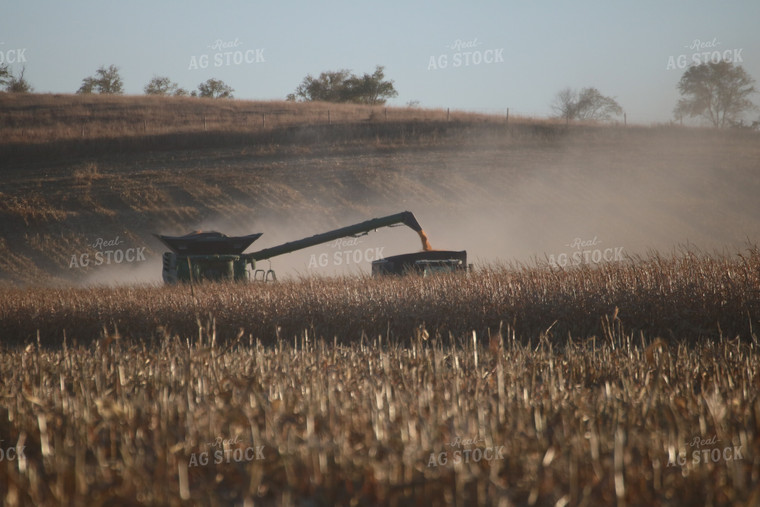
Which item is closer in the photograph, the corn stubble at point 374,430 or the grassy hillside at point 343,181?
the corn stubble at point 374,430

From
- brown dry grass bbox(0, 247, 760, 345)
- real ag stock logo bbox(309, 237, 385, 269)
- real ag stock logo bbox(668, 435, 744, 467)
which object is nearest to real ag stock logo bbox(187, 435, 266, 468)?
real ag stock logo bbox(668, 435, 744, 467)

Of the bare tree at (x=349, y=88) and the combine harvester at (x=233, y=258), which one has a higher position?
the bare tree at (x=349, y=88)

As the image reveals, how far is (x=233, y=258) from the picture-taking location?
16219mm

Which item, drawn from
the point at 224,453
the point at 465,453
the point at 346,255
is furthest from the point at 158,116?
the point at 465,453

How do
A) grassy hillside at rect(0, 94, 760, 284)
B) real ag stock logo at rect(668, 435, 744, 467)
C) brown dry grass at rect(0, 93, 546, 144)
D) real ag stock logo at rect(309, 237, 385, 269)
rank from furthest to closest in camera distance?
brown dry grass at rect(0, 93, 546, 144)
grassy hillside at rect(0, 94, 760, 284)
real ag stock logo at rect(309, 237, 385, 269)
real ag stock logo at rect(668, 435, 744, 467)

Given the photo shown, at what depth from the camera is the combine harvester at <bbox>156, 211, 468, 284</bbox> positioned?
15164mm

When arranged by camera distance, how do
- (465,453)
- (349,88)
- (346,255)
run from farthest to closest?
1. (349,88)
2. (346,255)
3. (465,453)

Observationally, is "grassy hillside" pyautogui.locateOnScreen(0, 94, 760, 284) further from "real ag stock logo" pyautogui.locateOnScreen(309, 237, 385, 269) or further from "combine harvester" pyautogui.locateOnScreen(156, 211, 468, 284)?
"combine harvester" pyautogui.locateOnScreen(156, 211, 468, 284)

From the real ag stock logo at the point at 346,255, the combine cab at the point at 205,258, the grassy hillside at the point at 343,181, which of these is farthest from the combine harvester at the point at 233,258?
the grassy hillside at the point at 343,181

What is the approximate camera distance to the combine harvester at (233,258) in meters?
15.2

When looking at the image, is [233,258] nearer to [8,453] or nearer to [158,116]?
[8,453]

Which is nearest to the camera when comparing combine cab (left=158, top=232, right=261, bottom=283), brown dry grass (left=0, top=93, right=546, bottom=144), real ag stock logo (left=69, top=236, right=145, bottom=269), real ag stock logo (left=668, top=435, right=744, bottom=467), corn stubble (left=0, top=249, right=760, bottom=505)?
corn stubble (left=0, top=249, right=760, bottom=505)

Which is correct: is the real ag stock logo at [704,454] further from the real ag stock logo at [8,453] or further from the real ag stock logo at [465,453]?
the real ag stock logo at [8,453]

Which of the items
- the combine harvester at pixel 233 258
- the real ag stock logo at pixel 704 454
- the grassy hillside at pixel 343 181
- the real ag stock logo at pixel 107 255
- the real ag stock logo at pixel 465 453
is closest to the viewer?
the real ag stock logo at pixel 465 453
